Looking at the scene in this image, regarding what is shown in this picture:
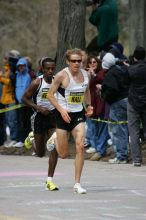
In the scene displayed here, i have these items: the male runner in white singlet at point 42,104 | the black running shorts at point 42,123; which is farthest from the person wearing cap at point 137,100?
the black running shorts at point 42,123

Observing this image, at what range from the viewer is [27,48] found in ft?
92.1

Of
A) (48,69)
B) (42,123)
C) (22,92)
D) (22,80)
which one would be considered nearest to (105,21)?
(22,80)

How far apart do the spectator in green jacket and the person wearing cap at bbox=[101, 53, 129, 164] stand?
2.88 meters

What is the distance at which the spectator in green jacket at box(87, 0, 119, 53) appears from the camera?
20.8 metres

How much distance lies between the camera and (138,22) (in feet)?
67.6

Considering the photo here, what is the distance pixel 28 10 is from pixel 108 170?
40.4 feet

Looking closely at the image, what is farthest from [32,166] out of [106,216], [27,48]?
[27,48]

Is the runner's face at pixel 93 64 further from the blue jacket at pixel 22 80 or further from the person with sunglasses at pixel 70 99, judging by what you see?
the person with sunglasses at pixel 70 99

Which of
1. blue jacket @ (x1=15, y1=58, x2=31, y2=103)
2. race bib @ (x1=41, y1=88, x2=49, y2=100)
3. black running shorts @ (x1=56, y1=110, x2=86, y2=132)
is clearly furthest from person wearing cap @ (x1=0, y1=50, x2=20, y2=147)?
black running shorts @ (x1=56, y1=110, x2=86, y2=132)

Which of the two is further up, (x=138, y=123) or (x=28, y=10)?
(x=28, y=10)

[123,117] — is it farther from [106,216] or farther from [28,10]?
[28,10]

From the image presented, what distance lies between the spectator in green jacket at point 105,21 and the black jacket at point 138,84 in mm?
3943

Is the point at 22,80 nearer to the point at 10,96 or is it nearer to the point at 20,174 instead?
the point at 10,96

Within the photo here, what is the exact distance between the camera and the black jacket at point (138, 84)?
1697 cm
